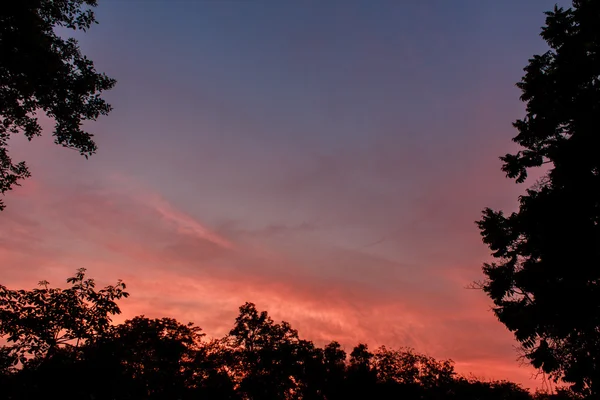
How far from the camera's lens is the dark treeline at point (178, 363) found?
9.69 meters

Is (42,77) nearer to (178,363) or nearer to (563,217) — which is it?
(563,217)

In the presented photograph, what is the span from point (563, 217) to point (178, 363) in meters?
52.7

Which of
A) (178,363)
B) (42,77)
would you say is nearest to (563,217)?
(42,77)

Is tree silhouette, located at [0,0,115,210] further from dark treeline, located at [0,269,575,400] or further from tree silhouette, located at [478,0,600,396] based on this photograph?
tree silhouette, located at [478,0,600,396]

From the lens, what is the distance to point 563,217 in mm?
20922

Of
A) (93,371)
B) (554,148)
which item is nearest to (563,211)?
(554,148)

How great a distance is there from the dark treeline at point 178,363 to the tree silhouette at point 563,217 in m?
21.7

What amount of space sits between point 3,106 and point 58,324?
8.76 meters

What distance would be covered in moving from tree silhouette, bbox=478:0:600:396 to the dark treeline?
21.7m

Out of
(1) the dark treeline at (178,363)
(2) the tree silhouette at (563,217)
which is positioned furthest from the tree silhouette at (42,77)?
(2) the tree silhouette at (563,217)

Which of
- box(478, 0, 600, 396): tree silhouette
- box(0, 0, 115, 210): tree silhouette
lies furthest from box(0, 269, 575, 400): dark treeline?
box(478, 0, 600, 396): tree silhouette

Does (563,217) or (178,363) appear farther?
(178,363)

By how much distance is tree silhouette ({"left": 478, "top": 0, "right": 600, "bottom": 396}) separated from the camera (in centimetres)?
1909

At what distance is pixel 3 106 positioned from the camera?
1326cm
